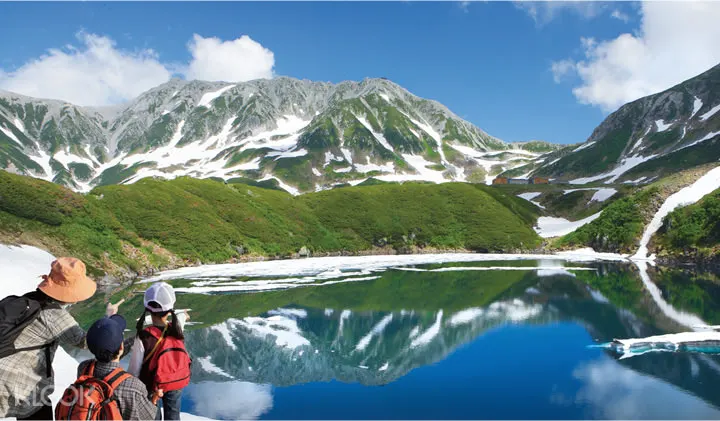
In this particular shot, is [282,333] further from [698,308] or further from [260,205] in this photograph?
[260,205]

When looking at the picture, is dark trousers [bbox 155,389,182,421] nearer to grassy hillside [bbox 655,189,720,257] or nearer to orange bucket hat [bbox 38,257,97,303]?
orange bucket hat [bbox 38,257,97,303]

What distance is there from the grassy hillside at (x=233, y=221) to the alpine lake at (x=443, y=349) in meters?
9.54

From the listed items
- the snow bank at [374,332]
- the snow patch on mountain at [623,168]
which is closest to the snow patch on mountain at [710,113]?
the snow patch on mountain at [623,168]

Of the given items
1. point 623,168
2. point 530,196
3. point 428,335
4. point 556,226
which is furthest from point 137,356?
point 623,168

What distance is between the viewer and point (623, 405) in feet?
47.1

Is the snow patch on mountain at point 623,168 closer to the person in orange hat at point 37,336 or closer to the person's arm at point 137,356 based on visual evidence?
the person's arm at point 137,356

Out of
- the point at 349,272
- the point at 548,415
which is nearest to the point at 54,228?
the point at 349,272

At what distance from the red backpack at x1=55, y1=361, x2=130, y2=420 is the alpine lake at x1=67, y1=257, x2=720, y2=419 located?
9081 millimetres

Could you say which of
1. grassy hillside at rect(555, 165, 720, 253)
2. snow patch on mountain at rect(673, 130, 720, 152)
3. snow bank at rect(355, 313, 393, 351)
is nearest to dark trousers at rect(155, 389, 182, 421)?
snow bank at rect(355, 313, 393, 351)

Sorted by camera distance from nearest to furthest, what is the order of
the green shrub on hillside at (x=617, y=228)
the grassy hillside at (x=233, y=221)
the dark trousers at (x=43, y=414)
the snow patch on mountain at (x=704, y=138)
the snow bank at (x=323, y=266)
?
the dark trousers at (x=43, y=414) < the grassy hillside at (x=233, y=221) < the snow bank at (x=323, y=266) < the green shrub on hillside at (x=617, y=228) < the snow patch on mountain at (x=704, y=138)

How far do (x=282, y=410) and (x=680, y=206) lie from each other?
71.5 meters

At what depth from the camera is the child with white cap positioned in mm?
6371

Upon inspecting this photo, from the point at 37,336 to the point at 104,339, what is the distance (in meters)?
1.45

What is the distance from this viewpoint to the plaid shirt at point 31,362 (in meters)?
6.05
